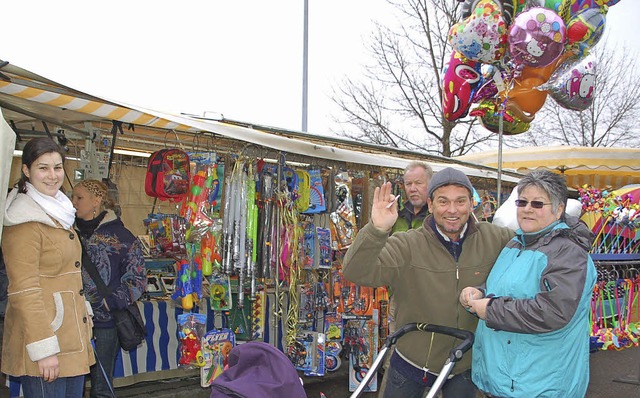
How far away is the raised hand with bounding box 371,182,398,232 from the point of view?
237cm

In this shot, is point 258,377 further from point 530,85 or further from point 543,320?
point 530,85

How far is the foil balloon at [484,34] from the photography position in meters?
3.80

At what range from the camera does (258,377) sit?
225 cm

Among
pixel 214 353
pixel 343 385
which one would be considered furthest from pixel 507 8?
pixel 343 385

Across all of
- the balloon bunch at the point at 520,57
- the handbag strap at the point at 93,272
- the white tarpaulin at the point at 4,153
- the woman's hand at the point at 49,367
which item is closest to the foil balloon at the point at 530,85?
the balloon bunch at the point at 520,57

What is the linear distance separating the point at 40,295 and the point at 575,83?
4.14 metres

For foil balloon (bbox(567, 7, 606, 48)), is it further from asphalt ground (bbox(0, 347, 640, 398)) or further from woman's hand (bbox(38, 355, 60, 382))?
woman's hand (bbox(38, 355, 60, 382))

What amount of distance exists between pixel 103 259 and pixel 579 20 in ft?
12.4

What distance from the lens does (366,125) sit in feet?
56.2

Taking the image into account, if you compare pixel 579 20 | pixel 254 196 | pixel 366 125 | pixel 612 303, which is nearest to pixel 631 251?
pixel 612 303

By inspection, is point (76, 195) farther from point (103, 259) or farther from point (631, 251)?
point (631, 251)

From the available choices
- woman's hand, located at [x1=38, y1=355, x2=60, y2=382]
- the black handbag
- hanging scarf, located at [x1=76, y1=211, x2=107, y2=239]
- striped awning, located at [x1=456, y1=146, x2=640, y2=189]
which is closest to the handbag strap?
the black handbag

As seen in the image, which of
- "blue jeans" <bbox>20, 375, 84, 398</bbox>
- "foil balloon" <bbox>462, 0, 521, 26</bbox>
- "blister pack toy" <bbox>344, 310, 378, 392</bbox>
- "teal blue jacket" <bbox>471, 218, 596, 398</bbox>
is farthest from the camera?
"blister pack toy" <bbox>344, 310, 378, 392</bbox>

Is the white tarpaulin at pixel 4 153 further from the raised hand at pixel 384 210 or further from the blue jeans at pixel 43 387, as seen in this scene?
the raised hand at pixel 384 210
